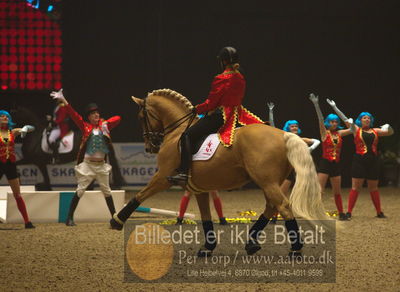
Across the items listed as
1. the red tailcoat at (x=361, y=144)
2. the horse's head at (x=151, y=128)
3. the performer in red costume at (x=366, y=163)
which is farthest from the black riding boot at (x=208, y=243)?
the red tailcoat at (x=361, y=144)

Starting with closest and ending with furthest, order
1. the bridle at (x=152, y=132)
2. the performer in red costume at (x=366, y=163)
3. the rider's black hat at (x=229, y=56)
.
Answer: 1. the rider's black hat at (x=229, y=56)
2. the bridle at (x=152, y=132)
3. the performer in red costume at (x=366, y=163)

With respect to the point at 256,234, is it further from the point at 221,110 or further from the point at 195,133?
the point at 221,110

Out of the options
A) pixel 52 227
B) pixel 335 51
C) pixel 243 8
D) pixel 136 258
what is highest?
pixel 243 8

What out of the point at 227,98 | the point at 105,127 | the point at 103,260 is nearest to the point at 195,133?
the point at 227,98

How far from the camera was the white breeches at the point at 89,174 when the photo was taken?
29.0 ft

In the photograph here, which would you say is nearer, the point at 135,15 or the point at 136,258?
the point at 136,258

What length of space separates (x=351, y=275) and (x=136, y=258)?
2.11 m

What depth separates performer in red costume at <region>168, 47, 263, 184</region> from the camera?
19.7 feet

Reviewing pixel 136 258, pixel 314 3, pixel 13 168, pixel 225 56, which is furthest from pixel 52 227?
pixel 314 3

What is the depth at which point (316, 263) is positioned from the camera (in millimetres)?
5895

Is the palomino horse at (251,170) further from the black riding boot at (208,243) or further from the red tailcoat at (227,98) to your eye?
the red tailcoat at (227,98)

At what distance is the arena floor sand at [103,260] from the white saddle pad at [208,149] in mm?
1298

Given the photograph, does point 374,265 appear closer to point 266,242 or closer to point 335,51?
point 266,242

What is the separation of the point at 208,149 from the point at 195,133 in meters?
0.22
